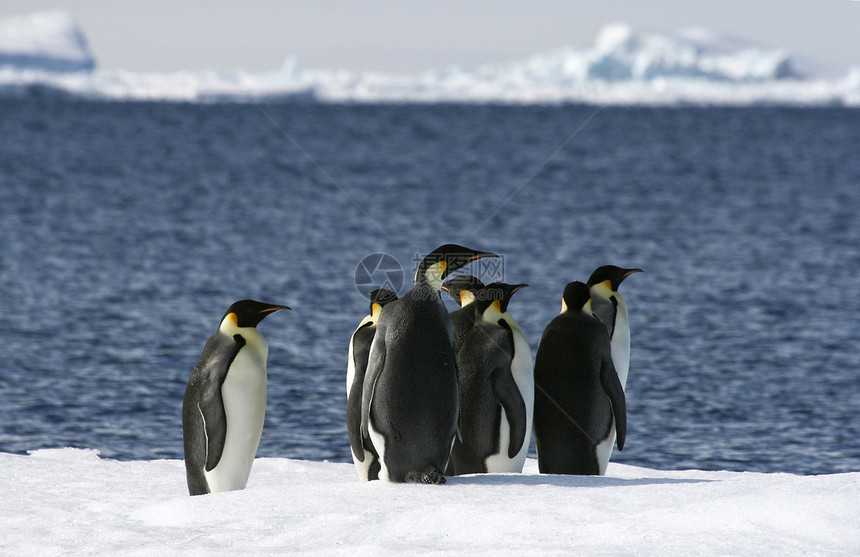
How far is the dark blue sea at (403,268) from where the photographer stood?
891 cm

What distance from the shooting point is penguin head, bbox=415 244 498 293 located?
5.14 metres

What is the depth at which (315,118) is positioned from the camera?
301ft

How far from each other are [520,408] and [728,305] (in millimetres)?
10008

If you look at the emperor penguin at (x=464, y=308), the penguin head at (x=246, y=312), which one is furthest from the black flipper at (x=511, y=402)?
the penguin head at (x=246, y=312)

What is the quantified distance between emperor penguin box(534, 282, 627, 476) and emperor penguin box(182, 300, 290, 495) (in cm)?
161

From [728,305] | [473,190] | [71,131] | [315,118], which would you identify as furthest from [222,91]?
[728,305]

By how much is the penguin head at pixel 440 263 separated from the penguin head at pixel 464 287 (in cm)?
73

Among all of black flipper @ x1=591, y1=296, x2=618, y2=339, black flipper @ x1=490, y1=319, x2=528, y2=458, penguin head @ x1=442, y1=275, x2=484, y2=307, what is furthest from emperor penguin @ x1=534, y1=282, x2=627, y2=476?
black flipper @ x1=591, y1=296, x2=618, y2=339

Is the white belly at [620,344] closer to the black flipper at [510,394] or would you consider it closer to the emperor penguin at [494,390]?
the emperor penguin at [494,390]

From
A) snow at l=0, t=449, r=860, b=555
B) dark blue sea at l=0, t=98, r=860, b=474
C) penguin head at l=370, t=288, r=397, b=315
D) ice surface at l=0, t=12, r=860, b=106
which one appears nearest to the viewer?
snow at l=0, t=449, r=860, b=555

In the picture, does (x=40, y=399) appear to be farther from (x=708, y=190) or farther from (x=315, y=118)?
(x=315, y=118)

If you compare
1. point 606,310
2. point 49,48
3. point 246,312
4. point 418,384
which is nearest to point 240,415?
point 246,312

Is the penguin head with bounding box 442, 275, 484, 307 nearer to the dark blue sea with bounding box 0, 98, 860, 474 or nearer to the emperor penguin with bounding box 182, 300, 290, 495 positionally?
the emperor penguin with bounding box 182, 300, 290, 495

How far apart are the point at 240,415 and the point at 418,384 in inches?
52.3
